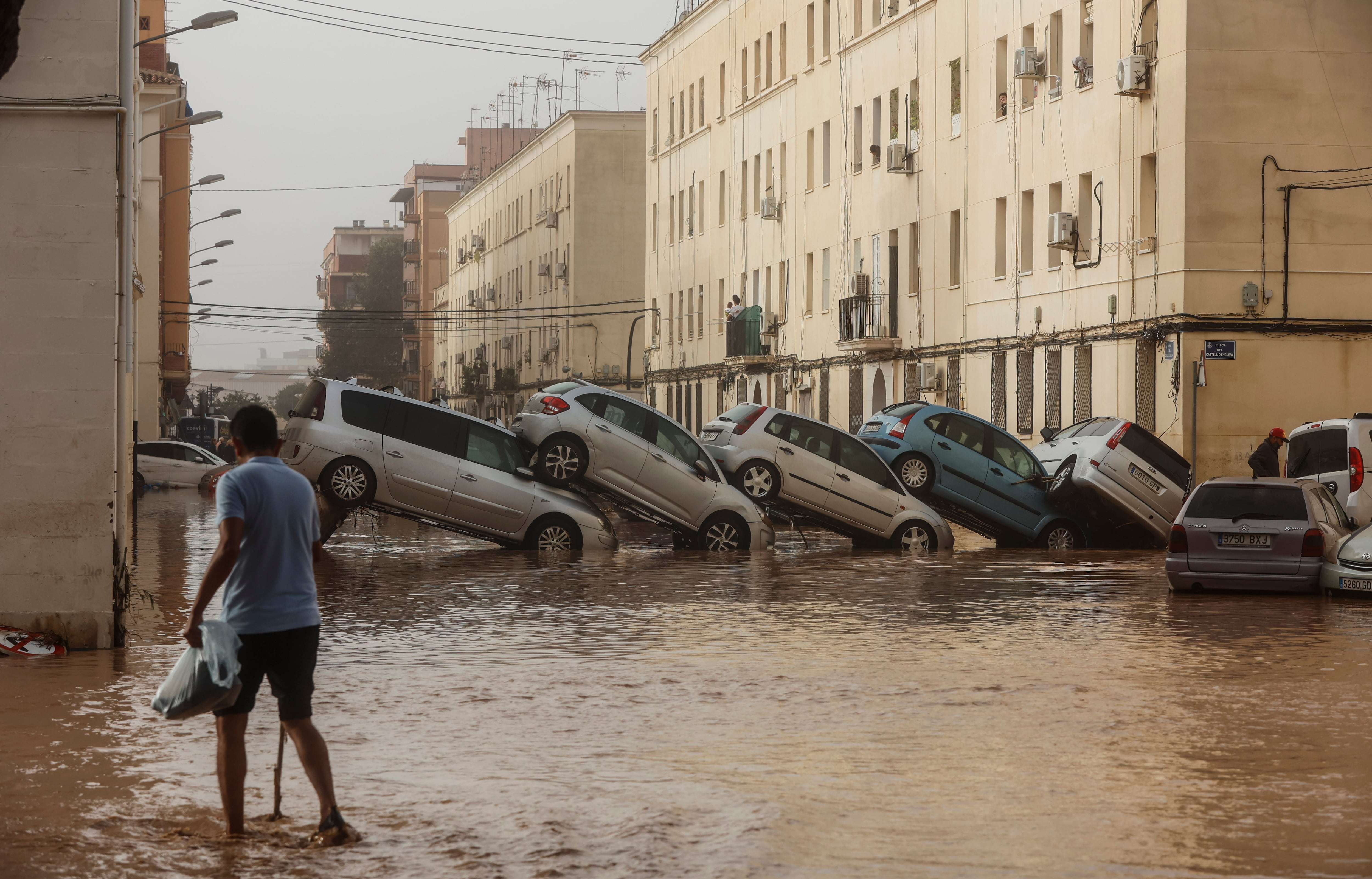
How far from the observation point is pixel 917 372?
45.2 meters

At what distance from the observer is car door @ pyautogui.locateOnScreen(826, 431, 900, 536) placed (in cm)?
2538

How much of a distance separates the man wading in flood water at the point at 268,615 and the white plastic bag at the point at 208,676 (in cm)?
6

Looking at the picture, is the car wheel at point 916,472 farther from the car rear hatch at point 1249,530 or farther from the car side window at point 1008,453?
the car rear hatch at point 1249,530

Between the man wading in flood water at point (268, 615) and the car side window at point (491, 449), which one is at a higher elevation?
the car side window at point (491, 449)

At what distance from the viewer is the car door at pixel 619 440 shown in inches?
942

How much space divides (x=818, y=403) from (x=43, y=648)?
132 feet

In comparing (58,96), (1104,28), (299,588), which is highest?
(1104,28)

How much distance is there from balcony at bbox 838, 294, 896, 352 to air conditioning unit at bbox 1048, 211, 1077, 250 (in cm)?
1016

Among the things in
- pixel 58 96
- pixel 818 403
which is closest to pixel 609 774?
pixel 58 96

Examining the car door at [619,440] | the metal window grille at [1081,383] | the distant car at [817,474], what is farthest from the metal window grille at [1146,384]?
the car door at [619,440]

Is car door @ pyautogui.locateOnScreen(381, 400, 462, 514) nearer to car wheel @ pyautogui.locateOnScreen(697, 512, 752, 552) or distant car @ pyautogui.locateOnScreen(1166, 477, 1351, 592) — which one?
car wheel @ pyautogui.locateOnScreen(697, 512, 752, 552)

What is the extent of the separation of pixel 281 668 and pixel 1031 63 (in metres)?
33.3

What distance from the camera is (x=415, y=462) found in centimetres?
2272

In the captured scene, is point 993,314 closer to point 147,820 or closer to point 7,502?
point 7,502
